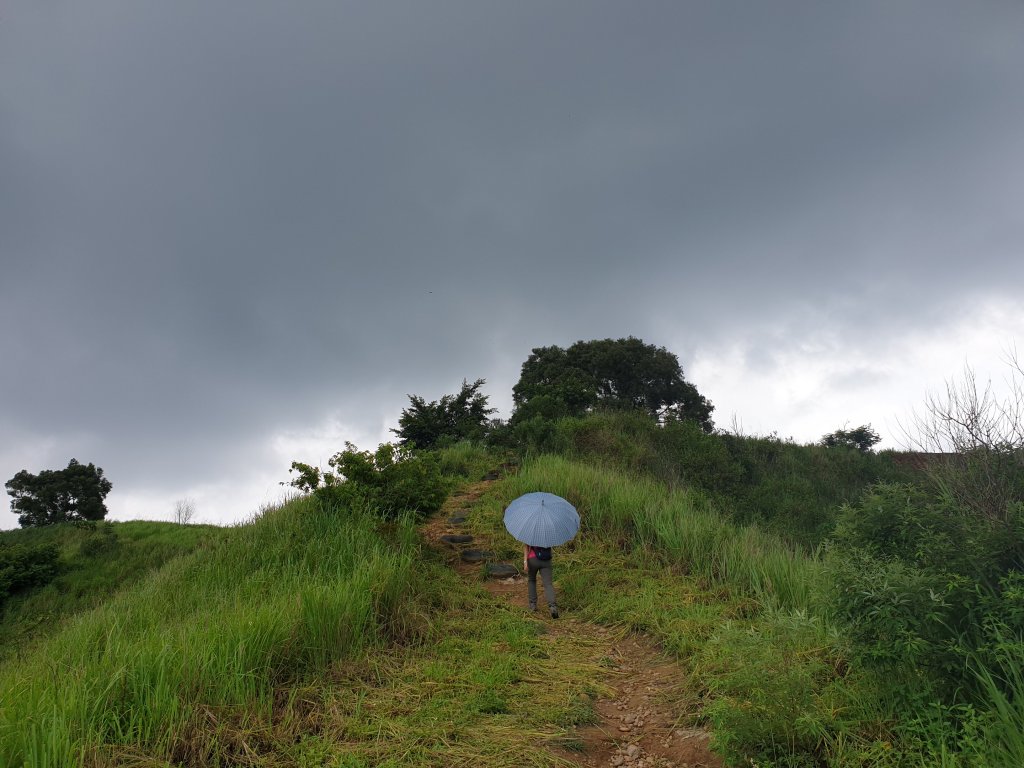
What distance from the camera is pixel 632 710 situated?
172 inches

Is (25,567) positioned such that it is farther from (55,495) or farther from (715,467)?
(715,467)

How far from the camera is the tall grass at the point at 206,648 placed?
10.6 ft

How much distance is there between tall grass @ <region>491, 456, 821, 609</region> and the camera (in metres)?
6.32

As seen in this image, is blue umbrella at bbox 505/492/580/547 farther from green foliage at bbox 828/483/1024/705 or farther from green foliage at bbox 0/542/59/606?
green foliage at bbox 0/542/59/606

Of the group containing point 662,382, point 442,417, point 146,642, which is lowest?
point 146,642

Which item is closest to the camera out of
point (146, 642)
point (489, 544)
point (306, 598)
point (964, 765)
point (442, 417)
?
point (964, 765)

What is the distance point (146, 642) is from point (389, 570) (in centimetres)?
237

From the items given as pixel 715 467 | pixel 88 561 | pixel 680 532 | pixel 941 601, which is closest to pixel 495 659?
pixel 941 601

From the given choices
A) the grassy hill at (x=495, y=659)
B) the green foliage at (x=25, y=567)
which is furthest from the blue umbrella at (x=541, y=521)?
the green foliage at (x=25, y=567)

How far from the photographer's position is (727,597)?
6.52 meters

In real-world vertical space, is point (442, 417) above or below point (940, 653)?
above

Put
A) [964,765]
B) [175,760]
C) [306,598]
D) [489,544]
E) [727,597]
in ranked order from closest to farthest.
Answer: [964,765], [175,760], [306,598], [727,597], [489,544]

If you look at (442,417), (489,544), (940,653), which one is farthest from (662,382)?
(940,653)

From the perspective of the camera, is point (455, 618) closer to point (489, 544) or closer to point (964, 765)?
point (489, 544)
